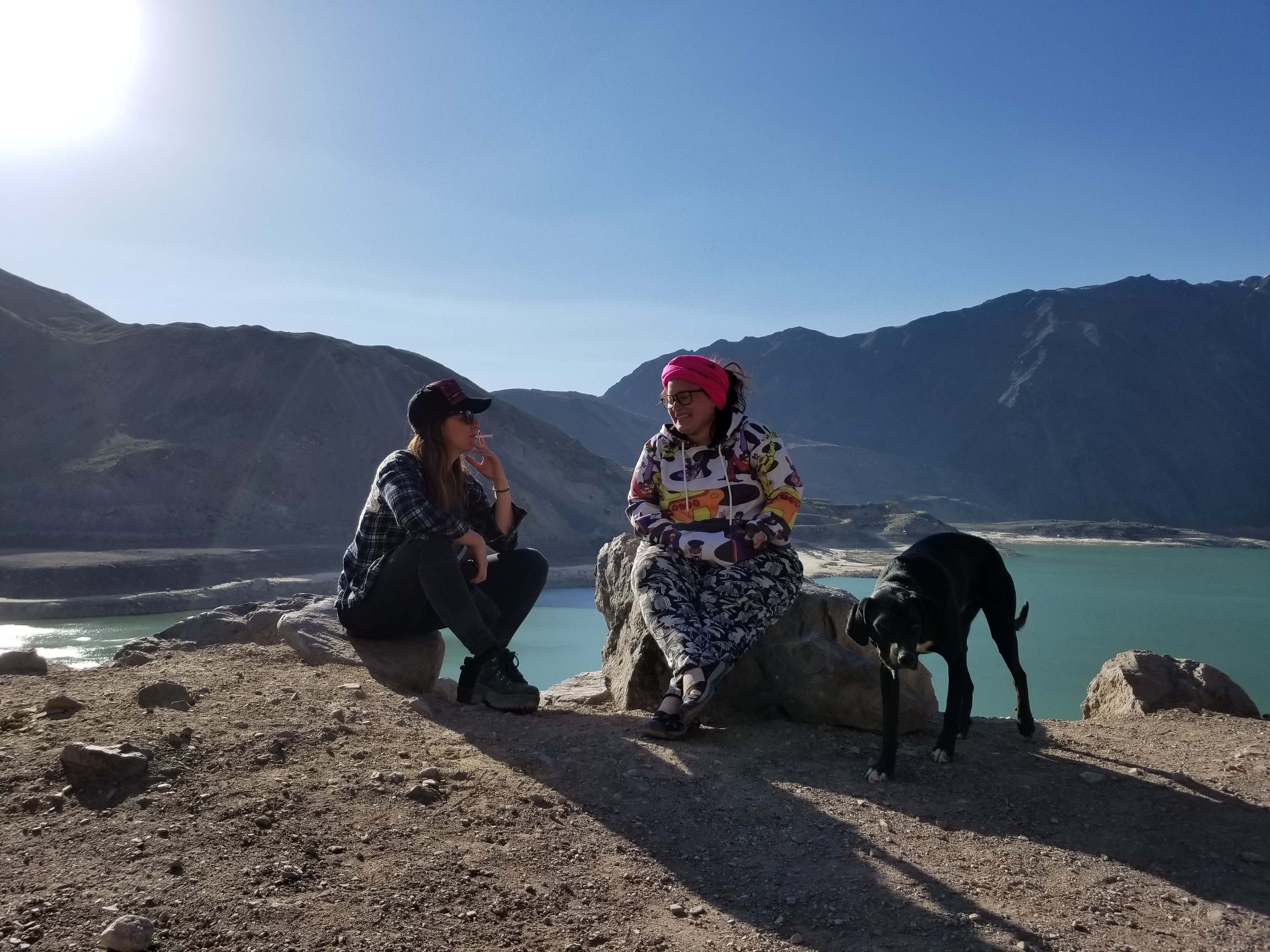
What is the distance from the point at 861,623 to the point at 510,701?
1.34 m

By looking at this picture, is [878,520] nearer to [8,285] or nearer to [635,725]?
[635,725]

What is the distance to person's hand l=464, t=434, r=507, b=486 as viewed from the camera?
3893 millimetres

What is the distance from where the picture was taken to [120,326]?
177 ft

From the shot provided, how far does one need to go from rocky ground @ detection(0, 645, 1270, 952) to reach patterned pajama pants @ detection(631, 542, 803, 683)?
0.35 m

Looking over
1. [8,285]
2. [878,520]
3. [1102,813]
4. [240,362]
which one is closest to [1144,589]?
[878,520]

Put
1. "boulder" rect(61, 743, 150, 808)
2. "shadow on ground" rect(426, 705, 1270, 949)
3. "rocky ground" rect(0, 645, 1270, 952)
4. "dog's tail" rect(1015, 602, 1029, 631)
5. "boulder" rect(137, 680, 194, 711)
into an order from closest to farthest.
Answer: "rocky ground" rect(0, 645, 1270, 952) → "shadow on ground" rect(426, 705, 1270, 949) → "boulder" rect(61, 743, 150, 808) → "boulder" rect(137, 680, 194, 711) → "dog's tail" rect(1015, 602, 1029, 631)

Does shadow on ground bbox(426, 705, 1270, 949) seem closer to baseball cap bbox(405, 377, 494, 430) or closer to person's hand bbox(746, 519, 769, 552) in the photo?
person's hand bbox(746, 519, 769, 552)

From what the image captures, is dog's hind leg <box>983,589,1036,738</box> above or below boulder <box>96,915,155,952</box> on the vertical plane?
above

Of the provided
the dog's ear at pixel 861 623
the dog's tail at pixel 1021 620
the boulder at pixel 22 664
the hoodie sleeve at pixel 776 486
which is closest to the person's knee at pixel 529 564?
the hoodie sleeve at pixel 776 486

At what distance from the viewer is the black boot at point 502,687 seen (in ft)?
11.6

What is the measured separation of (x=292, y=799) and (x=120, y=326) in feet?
197

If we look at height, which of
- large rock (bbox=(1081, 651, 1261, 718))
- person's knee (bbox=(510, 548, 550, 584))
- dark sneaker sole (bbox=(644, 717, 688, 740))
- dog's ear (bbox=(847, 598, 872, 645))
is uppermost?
person's knee (bbox=(510, 548, 550, 584))

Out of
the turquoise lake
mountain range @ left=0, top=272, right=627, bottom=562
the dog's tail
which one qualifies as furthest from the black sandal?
mountain range @ left=0, top=272, right=627, bottom=562

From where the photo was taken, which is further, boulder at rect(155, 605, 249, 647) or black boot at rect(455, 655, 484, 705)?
boulder at rect(155, 605, 249, 647)
